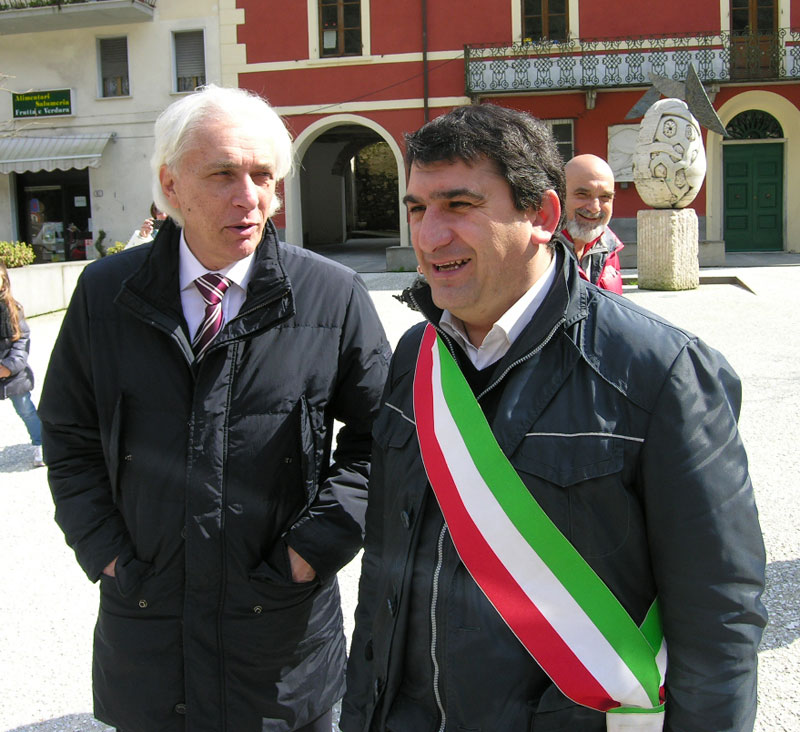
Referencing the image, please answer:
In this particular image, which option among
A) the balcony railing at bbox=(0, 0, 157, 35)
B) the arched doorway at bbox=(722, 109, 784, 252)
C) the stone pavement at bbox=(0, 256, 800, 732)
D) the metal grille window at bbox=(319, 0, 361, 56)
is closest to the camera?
the stone pavement at bbox=(0, 256, 800, 732)

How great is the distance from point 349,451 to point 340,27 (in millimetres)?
23118

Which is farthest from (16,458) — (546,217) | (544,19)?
(544,19)

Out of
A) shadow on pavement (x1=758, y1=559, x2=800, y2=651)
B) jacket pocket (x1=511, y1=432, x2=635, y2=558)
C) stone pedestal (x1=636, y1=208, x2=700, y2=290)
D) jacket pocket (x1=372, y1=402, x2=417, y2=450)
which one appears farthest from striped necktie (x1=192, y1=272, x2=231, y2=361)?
stone pedestal (x1=636, y1=208, x2=700, y2=290)

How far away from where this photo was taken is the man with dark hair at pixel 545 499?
154 centimetres

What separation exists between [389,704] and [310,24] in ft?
78.2

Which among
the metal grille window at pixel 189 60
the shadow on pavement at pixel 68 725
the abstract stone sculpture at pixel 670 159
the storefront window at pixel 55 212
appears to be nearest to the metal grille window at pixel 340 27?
the metal grille window at pixel 189 60

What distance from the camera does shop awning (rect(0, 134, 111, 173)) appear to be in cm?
2475

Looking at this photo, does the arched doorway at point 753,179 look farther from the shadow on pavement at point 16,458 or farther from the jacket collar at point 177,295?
the jacket collar at point 177,295

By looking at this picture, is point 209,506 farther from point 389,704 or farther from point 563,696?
point 563,696

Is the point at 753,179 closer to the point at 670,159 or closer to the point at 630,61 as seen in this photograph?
the point at 630,61

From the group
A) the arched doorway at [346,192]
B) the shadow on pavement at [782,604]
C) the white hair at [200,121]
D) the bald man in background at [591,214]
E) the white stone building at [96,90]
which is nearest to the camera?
the white hair at [200,121]

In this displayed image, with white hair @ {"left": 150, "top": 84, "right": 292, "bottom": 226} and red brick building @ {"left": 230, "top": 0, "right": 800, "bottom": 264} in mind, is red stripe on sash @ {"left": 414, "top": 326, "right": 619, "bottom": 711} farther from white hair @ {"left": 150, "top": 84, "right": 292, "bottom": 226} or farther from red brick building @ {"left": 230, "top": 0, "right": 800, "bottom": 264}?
red brick building @ {"left": 230, "top": 0, "right": 800, "bottom": 264}

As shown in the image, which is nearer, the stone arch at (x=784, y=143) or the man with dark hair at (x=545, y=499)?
the man with dark hair at (x=545, y=499)

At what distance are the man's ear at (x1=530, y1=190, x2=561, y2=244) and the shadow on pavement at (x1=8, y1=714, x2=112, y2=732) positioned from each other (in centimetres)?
248
